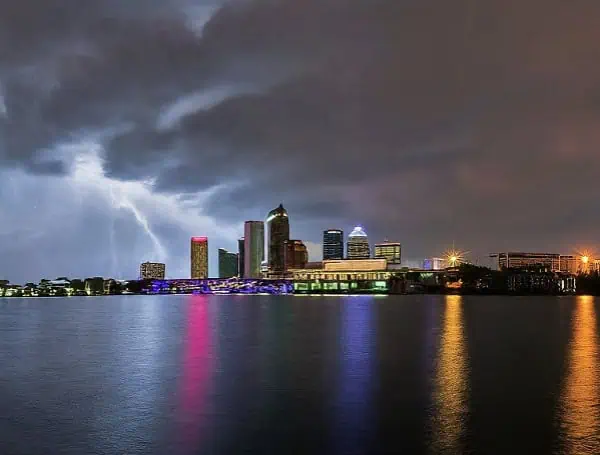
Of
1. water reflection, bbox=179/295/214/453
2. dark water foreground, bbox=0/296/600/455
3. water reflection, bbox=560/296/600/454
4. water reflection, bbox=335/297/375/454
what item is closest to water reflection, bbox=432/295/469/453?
dark water foreground, bbox=0/296/600/455

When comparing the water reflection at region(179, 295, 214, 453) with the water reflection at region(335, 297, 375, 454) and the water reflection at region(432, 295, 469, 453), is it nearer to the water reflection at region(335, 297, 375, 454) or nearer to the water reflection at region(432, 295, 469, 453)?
the water reflection at region(335, 297, 375, 454)

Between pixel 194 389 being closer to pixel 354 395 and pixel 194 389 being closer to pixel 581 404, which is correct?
pixel 354 395

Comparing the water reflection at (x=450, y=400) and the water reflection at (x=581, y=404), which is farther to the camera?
the water reflection at (x=450, y=400)

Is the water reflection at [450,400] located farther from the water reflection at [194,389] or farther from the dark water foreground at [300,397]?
the water reflection at [194,389]

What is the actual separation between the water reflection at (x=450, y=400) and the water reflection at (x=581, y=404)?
3.98m

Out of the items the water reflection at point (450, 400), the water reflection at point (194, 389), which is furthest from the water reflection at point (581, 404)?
the water reflection at point (194, 389)

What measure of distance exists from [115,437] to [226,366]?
2028cm

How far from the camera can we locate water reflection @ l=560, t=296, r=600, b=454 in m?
23.6

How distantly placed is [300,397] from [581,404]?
1347 centimetres

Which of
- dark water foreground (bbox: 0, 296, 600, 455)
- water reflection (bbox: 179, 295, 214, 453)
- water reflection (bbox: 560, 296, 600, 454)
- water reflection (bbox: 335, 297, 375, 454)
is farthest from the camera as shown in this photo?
water reflection (bbox: 179, 295, 214, 453)

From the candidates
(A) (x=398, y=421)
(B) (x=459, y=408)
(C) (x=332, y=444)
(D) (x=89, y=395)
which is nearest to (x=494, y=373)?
(B) (x=459, y=408)

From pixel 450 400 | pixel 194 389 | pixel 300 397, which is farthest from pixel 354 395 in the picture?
pixel 194 389

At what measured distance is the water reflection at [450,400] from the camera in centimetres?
2422

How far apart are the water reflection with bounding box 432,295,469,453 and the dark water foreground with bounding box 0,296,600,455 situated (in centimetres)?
9
